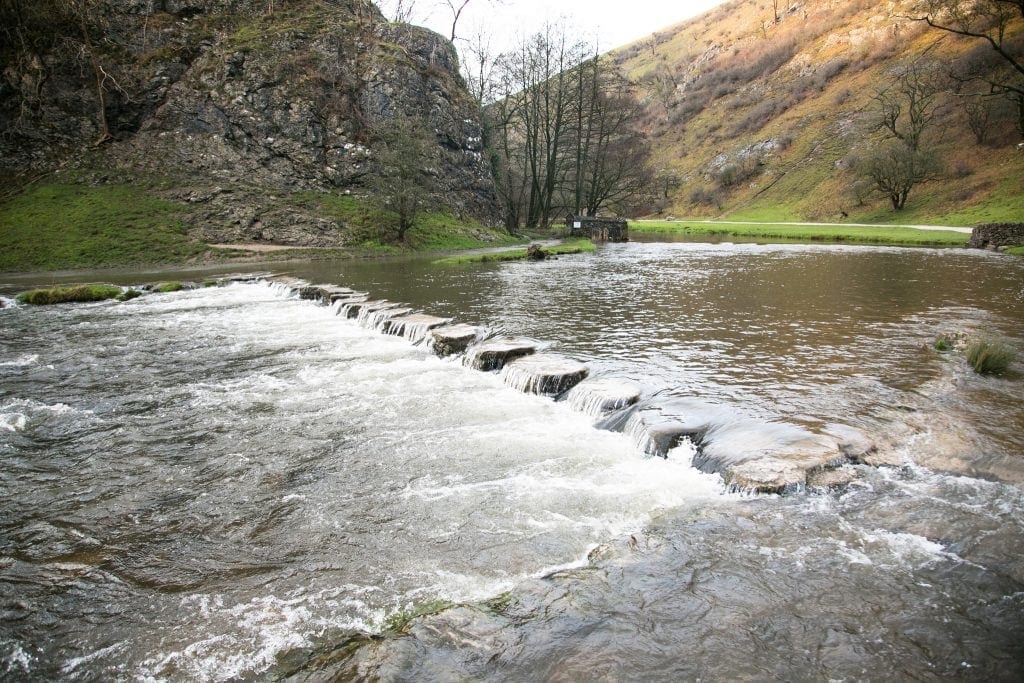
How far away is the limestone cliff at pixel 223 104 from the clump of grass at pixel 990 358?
103ft

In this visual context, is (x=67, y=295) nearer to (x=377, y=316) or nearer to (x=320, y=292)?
(x=320, y=292)

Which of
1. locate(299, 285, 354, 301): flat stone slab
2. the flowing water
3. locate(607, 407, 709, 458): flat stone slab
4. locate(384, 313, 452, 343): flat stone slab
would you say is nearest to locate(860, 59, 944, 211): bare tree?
the flowing water

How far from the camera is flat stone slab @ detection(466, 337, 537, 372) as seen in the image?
10203 mm

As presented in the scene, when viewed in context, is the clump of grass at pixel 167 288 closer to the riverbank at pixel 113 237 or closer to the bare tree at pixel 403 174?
the riverbank at pixel 113 237

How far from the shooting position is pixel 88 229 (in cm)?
2948

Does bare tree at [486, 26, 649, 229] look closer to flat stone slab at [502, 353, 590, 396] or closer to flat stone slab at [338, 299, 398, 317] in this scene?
flat stone slab at [338, 299, 398, 317]

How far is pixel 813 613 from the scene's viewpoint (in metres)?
3.62

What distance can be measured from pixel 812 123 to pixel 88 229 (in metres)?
79.8

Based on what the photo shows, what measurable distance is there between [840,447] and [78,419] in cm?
967

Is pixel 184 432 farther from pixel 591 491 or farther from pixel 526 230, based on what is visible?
pixel 526 230

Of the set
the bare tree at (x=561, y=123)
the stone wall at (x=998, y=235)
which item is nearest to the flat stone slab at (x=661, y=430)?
the stone wall at (x=998, y=235)

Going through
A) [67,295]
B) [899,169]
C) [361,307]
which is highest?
[899,169]

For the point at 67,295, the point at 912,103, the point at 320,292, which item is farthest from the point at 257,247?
the point at 912,103

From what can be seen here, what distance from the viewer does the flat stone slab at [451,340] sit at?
11.2 meters
